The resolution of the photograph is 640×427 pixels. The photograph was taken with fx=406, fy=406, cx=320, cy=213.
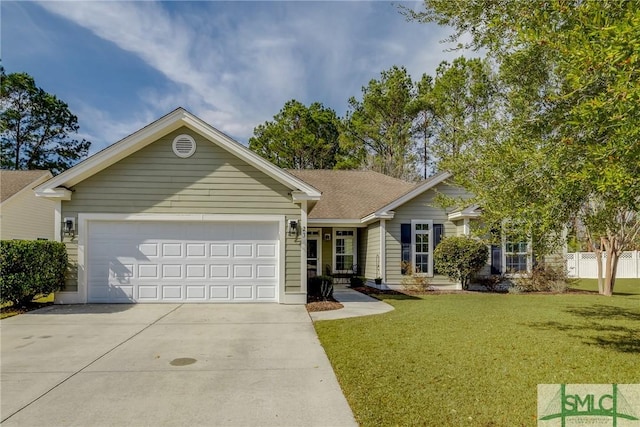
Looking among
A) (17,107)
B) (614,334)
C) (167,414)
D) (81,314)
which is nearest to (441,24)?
(614,334)

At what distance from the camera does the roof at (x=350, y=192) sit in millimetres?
17312

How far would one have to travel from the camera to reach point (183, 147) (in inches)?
430

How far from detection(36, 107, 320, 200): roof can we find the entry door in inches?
270

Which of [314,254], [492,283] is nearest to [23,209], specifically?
[314,254]

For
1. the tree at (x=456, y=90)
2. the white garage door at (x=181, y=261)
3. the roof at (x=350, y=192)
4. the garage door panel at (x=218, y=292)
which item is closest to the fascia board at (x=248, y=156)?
the white garage door at (x=181, y=261)

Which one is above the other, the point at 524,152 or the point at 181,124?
the point at 181,124

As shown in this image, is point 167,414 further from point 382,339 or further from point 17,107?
point 17,107

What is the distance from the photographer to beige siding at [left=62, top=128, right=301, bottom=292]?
1074 cm

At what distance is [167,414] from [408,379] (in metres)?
2.70

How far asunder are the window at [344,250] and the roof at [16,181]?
49.3 ft

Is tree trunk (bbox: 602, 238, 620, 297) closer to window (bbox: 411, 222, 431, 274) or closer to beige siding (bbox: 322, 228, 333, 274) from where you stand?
window (bbox: 411, 222, 431, 274)

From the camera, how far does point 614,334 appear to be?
24.8 ft

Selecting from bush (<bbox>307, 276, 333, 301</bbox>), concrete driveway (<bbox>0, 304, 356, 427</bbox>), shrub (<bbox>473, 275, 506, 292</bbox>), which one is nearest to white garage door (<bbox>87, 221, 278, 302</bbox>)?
bush (<bbox>307, 276, 333, 301</bbox>)

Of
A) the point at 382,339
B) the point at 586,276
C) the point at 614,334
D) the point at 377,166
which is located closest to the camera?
the point at 382,339
